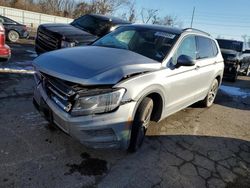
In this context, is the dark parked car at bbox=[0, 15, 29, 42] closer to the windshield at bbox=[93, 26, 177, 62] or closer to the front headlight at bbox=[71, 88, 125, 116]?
the windshield at bbox=[93, 26, 177, 62]

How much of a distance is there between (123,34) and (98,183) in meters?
2.91

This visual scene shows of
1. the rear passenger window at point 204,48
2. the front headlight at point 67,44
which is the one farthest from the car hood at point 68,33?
the rear passenger window at point 204,48

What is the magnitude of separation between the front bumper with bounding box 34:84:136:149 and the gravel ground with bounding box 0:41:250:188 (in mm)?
369

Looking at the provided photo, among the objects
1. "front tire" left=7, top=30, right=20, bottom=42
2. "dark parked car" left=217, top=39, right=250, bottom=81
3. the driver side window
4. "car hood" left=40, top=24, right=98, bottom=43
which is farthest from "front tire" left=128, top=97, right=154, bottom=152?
"front tire" left=7, top=30, right=20, bottom=42

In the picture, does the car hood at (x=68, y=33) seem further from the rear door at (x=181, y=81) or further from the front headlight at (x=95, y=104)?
the front headlight at (x=95, y=104)

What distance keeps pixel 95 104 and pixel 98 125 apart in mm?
246

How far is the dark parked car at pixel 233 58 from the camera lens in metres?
11.6

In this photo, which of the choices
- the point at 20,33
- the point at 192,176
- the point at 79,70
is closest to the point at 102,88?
the point at 79,70

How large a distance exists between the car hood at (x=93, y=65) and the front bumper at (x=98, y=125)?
1.25 feet

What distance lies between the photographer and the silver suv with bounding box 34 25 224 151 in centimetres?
316

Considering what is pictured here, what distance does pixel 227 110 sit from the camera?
22.5 ft

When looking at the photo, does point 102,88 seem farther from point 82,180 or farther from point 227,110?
point 227,110

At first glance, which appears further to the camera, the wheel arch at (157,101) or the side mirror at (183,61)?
the side mirror at (183,61)

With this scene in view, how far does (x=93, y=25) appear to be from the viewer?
9.28 meters
